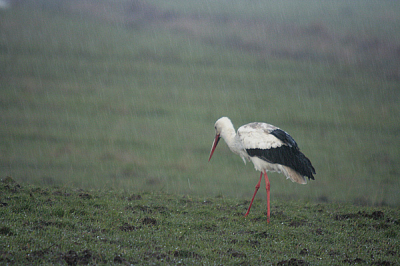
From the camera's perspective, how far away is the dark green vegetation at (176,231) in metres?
6.14

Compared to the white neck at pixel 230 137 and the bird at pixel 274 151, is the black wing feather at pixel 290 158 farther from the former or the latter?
the white neck at pixel 230 137

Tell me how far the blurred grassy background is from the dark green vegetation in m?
3.40

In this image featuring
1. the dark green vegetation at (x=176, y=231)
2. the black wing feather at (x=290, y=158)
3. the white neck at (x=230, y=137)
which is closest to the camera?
the dark green vegetation at (x=176, y=231)

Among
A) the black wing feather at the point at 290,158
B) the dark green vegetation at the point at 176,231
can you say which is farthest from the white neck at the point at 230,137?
the dark green vegetation at the point at 176,231

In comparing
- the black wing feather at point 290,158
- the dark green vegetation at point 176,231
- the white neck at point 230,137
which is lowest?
the dark green vegetation at point 176,231

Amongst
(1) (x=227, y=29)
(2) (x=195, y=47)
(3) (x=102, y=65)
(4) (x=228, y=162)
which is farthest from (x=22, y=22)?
(4) (x=228, y=162)

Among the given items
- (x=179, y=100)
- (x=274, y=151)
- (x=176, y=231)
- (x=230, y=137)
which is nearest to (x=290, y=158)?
(x=274, y=151)

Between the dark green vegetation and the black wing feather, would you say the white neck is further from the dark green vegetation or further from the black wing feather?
the dark green vegetation

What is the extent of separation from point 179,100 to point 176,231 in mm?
23140

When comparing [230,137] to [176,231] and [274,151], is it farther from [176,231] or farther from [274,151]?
[176,231]

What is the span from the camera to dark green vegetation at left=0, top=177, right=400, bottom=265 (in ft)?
20.1

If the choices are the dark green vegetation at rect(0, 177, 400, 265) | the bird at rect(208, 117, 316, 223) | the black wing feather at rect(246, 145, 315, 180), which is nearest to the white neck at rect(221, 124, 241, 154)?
the bird at rect(208, 117, 316, 223)

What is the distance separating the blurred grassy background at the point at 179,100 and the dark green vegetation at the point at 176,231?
3.40m

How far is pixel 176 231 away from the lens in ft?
24.7
